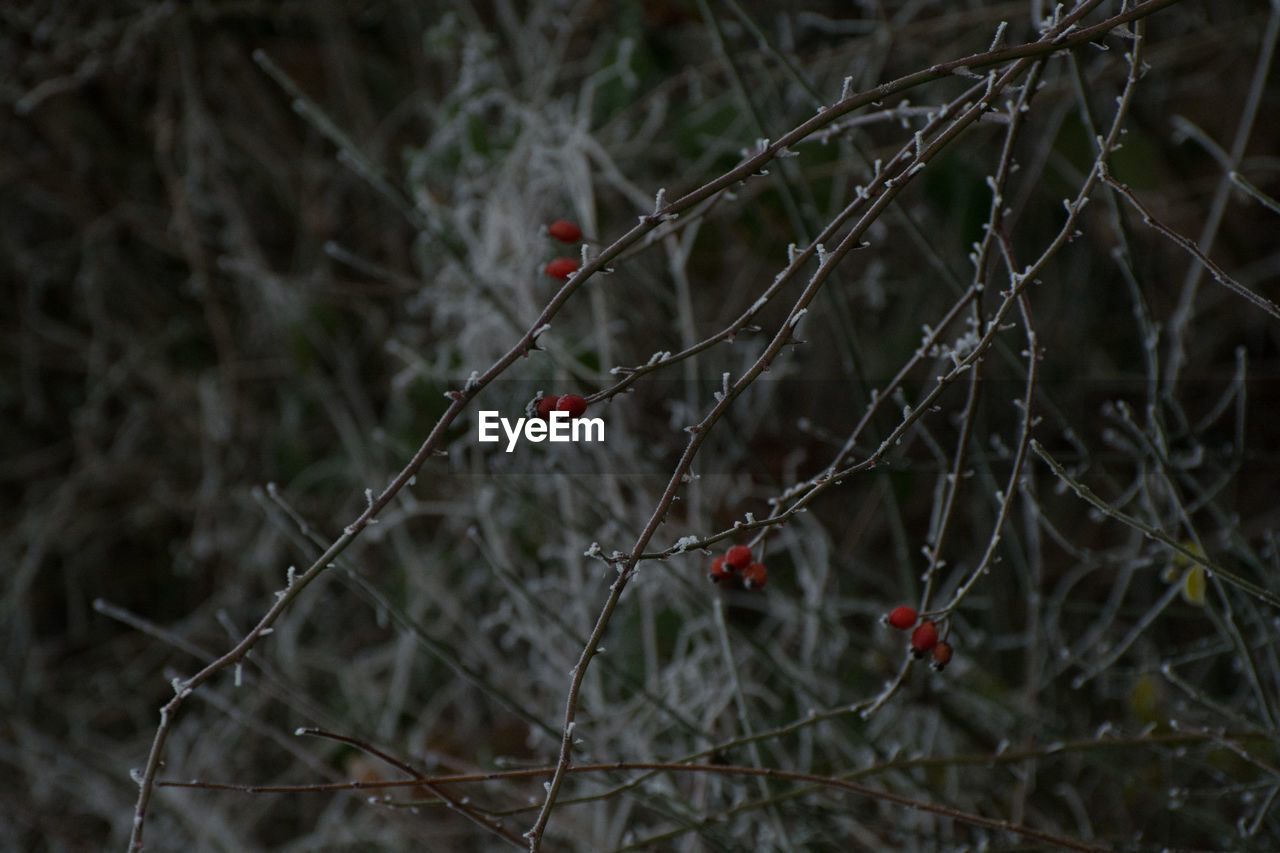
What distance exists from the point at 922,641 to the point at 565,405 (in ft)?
0.78

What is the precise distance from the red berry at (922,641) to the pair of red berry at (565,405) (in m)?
0.23

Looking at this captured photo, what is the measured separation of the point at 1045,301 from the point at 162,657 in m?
1.44

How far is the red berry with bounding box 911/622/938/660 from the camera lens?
583 millimetres

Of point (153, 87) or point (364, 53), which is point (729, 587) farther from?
point (153, 87)

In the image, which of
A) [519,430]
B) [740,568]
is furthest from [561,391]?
[740,568]

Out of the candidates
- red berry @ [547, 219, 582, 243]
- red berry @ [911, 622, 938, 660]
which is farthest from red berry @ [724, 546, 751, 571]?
red berry @ [547, 219, 582, 243]

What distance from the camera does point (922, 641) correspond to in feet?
1.92

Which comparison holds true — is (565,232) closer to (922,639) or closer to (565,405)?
(565,405)

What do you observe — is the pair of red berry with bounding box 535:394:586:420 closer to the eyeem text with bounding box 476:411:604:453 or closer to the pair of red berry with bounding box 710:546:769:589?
the pair of red berry with bounding box 710:546:769:589

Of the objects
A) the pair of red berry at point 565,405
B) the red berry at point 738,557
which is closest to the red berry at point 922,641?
the red berry at point 738,557

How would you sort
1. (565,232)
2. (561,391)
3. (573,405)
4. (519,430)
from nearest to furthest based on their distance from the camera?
(573,405) → (565,232) → (519,430) → (561,391)

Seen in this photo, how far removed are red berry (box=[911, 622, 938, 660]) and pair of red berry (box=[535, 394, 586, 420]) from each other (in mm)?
226

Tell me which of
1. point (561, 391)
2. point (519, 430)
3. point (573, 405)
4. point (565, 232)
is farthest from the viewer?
point (561, 391)

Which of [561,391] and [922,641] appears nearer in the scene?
[922,641]
